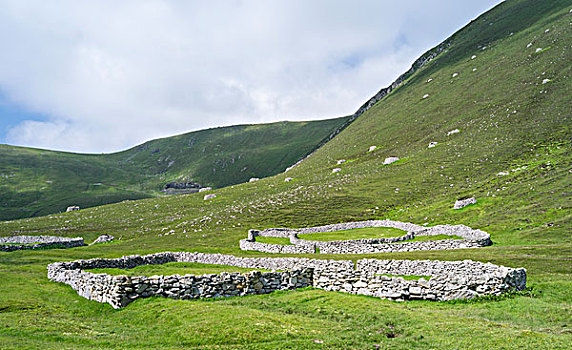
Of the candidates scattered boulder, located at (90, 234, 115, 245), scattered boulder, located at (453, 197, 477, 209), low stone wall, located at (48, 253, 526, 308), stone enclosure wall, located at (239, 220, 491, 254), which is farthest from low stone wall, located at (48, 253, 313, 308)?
scattered boulder, located at (90, 234, 115, 245)

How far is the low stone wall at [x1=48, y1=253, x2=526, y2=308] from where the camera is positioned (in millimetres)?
18938

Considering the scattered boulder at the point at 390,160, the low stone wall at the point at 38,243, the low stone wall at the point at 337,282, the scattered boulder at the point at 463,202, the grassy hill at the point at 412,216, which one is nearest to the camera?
the grassy hill at the point at 412,216

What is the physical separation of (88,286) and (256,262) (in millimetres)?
14133

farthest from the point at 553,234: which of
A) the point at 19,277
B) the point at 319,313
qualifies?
the point at 19,277

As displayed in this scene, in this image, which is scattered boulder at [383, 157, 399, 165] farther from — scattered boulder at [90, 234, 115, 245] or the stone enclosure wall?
scattered boulder at [90, 234, 115, 245]

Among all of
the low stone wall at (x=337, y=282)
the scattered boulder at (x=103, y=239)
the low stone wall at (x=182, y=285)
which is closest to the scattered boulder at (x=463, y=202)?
the low stone wall at (x=337, y=282)

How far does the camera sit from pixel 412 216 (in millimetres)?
66875

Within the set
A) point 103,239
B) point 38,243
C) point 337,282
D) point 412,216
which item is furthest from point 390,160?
point 337,282

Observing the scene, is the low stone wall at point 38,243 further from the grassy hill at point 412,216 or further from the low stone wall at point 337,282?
the low stone wall at point 337,282

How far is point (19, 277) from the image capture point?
26.7 metres

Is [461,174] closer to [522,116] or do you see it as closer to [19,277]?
[522,116]

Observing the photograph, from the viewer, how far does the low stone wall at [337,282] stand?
18938 mm

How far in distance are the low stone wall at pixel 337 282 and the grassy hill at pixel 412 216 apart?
85cm

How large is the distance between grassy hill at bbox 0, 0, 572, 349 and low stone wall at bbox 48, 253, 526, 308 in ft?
2.80
